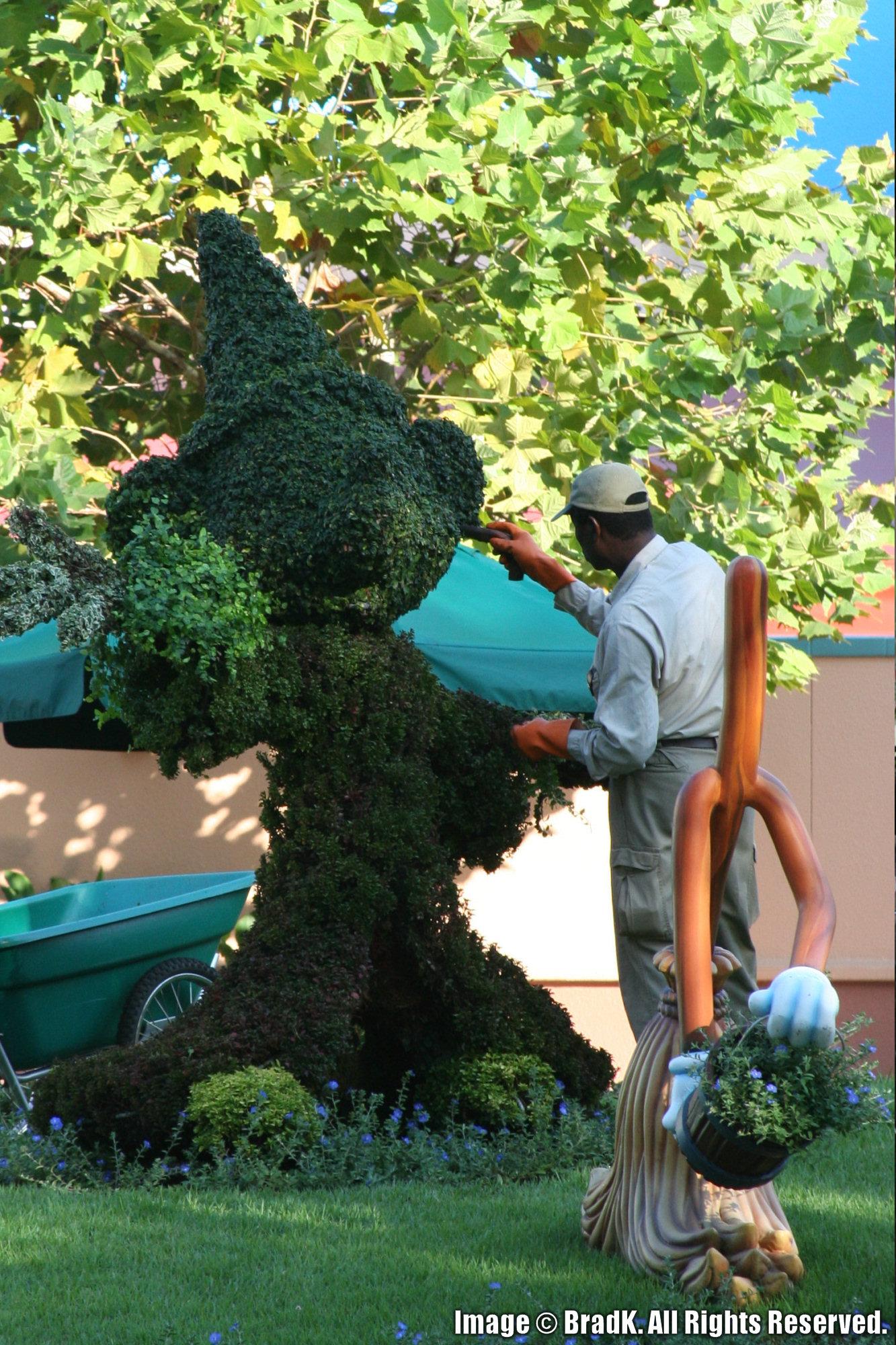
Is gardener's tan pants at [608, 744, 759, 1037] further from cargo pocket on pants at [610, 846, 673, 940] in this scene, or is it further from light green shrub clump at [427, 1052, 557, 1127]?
light green shrub clump at [427, 1052, 557, 1127]

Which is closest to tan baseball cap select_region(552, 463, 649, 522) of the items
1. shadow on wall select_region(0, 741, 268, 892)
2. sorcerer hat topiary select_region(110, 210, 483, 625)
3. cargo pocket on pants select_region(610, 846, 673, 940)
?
sorcerer hat topiary select_region(110, 210, 483, 625)

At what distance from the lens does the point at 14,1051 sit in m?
5.95

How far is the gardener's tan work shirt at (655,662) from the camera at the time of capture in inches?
161

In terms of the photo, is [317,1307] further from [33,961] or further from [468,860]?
[33,961]

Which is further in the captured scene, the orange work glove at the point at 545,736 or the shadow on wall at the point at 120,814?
the shadow on wall at the point at 120,814

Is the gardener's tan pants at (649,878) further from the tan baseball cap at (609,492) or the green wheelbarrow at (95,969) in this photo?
the green wheelbarrow at (95,969)

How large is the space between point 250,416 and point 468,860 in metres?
2.01

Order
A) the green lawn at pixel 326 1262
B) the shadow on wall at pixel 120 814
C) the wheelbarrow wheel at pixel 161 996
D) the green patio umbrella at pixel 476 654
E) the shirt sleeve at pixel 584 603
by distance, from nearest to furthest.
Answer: the green lawn at pixel 326 1262 → the shirt sleeve at pixel 584 603 → the green patio umbrella at pixel 476 654 → the wheelbarrow wheel at pixel 161 996 → the shadow on wall at pixel 120 814

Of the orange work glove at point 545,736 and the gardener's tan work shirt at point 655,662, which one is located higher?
the gardener's tan work shirt at point 655,662

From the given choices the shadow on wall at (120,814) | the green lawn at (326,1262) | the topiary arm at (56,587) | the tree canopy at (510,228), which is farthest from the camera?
the shadow on wall at (120,814)

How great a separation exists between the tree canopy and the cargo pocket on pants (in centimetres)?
240

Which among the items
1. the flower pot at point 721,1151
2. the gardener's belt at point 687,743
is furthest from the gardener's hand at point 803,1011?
the gardener's belt at point 687,743

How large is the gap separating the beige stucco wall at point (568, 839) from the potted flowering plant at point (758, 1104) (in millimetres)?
5464

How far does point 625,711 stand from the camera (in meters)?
4.09
